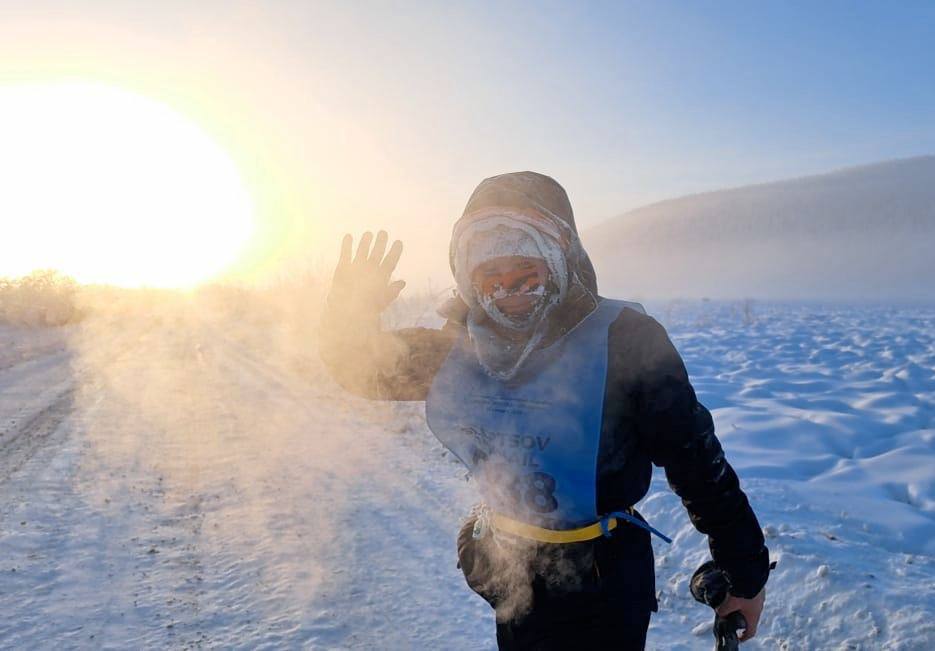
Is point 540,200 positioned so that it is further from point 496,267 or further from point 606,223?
point 606,223

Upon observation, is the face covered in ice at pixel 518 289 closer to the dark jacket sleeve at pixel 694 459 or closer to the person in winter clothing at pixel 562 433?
the person in winter clothing at pixel 562 433

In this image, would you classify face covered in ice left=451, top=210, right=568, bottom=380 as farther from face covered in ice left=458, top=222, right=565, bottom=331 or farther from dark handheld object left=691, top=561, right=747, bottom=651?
dark handheld object left=691, top=561, right=747, bottom=651

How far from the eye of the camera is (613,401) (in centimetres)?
145

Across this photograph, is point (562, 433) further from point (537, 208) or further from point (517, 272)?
point (537, 208)

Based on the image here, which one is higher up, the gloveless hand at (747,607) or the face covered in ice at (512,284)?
the face covered in ice at (512,284)

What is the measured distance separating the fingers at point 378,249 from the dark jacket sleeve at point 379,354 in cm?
16

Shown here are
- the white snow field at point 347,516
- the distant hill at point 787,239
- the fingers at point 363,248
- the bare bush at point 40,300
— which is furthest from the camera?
the distant hill at point 787,239

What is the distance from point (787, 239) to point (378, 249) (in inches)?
2578

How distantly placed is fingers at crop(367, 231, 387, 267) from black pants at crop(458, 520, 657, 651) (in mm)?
932

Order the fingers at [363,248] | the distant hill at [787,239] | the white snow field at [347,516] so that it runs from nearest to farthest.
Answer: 1. the fingers at [363,248]
2. the white snow field at [347,516]
3. the distant hill at [787,239]

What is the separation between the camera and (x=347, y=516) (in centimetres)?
447

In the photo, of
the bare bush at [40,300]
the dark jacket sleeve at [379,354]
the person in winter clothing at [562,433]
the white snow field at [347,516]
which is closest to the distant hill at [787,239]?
Result: the bare bush at [40,300]

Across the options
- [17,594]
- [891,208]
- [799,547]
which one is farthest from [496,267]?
[891,208]

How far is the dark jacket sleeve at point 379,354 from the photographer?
1.80 m
